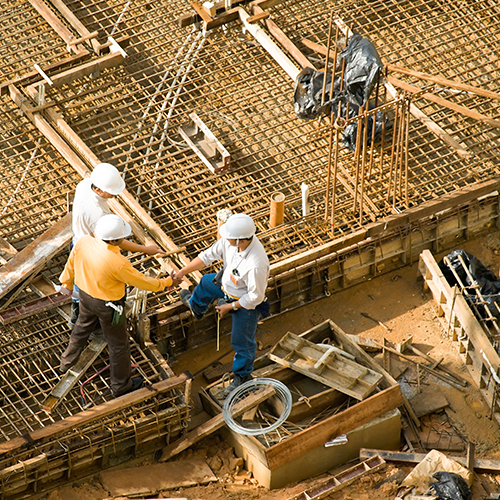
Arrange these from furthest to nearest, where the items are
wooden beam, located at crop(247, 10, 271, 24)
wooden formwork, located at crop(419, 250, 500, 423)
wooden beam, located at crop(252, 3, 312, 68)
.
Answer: wooden beam, located at crop(247, 10, 271, 24) < wooden beam, located at crop(252, 3, 312, 68) < wooden formwork, located at crop(419, 250, 500, 423)

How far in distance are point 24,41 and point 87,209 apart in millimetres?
5239

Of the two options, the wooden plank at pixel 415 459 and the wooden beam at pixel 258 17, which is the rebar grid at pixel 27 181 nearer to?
the wooden beam at pixel 258 17

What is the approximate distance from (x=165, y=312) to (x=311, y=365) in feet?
6.14

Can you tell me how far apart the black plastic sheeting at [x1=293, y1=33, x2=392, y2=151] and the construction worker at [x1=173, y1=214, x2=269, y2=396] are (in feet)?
9.86

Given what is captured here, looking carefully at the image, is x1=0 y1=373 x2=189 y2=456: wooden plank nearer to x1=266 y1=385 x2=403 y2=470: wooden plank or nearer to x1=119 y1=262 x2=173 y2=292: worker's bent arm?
x1=119 y1=262 x2=173 y2=292: worker's bent arm

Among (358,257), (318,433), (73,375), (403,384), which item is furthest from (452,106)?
(73,375)

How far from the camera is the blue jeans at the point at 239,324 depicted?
11.6 m

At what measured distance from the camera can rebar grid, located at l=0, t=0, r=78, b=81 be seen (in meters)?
15.6

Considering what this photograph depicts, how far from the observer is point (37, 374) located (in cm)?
1204

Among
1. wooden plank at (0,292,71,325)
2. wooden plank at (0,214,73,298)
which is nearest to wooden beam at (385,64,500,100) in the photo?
wooden plank at (0,214,73,298)

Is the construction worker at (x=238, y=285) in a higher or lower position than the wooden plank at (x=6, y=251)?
lower

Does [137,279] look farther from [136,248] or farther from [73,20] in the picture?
[73,20]

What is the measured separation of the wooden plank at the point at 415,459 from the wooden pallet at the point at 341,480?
8cm

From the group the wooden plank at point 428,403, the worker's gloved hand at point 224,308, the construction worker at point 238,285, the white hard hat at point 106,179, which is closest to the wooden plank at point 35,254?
the white hard hat at point 106,179
